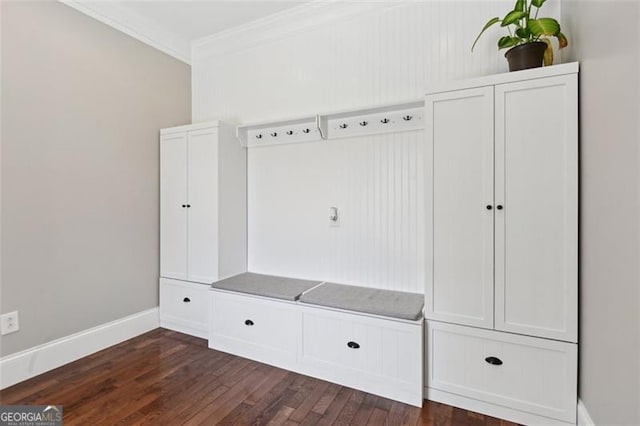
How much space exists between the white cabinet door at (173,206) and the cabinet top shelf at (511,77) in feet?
7.06


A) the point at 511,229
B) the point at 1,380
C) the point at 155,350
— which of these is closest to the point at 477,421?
the point at 511,229

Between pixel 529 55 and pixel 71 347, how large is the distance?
3.51 meters

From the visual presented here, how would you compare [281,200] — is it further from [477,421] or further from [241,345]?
[477,421]

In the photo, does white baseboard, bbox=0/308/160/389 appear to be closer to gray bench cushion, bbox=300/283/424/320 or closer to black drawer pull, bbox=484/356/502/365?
gray bench cushion, bbox=300/283/424/320

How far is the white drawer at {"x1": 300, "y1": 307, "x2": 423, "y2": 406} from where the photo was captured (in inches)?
71.4

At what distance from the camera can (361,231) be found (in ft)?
8.07

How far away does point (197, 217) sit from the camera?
2760 mm

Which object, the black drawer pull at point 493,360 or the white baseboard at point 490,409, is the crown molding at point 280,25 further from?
the white baseboard at point 490,409

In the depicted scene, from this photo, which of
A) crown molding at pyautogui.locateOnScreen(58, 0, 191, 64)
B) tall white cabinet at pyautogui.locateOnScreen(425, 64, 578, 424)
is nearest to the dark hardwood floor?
tall white cabinet at pyautogui.locateOnScreen(425, 64, 578, 424)

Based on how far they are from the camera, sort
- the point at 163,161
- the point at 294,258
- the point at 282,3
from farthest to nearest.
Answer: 1. the point at 163,161
2. the point at 294,258
3. the point at 282,3

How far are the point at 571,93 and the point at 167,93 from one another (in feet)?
10.2

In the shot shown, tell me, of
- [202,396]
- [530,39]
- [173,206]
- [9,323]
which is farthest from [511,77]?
[9,323]

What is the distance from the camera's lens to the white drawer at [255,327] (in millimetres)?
2209

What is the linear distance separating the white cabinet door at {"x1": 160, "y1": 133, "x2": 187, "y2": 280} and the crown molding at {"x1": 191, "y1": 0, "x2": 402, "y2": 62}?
985 millimetres
